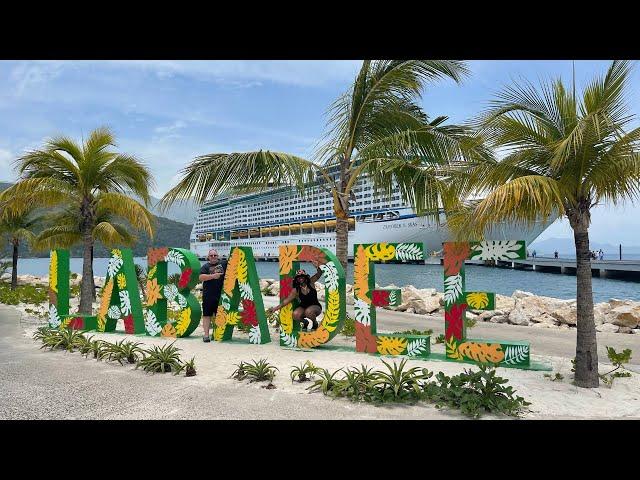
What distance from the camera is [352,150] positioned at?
1057cm

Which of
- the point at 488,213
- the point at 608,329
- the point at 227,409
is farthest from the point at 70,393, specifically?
the point at 608,329

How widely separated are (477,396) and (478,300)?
233 cm

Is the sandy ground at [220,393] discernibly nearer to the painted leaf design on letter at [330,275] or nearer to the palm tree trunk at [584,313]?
the palm tree trunk at [584,313]

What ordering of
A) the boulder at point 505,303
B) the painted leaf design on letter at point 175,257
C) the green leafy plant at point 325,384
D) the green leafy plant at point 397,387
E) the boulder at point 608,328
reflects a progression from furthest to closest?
the boulder at point 505,303 < the boulder at point 608,328 < the painted leaf design on letter at point 175,257 < the green leafy plant at point 325,384 < the green leafy plant at point 397,387

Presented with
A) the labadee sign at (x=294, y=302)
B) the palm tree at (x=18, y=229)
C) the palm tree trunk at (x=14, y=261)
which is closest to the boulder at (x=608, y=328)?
the labadee sign at (x=294, y=302)

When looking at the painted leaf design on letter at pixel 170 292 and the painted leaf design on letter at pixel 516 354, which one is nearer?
the painted leaf design on letter at pixel 516 354

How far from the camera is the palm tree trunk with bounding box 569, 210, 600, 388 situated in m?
5.94

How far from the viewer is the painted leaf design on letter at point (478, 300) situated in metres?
6.90

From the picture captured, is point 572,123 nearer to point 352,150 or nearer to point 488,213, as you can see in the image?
point 488,213

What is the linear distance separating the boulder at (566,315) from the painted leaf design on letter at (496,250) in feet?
22.6

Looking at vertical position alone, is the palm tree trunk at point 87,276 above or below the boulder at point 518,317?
above

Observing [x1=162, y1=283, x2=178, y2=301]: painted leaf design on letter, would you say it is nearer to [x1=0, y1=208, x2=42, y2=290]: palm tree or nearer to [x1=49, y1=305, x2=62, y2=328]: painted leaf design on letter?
[x1=49, y1=305, x2=62, y2=328]: painted leaf design on letter

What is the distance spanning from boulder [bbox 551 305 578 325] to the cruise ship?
34.0 m

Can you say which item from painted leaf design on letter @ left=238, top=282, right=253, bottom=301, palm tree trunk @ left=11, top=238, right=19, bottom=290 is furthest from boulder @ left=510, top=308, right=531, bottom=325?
palm tree trunk @ left=11, top=238, right=19, bottom=290
